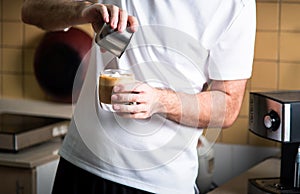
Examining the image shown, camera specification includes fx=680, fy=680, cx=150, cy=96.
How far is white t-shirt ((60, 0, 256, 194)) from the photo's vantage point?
1.44 m

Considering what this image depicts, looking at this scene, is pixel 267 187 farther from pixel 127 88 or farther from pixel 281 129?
pixel 127 88

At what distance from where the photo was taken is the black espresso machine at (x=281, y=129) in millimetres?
1657

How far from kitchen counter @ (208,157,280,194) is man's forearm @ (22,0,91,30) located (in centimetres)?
64

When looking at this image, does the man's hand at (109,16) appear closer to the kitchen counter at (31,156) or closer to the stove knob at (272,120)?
the stove knob at (272,120)

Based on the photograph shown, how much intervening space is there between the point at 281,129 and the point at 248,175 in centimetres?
38

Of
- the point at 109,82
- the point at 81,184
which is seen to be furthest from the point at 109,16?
the point at 81,184

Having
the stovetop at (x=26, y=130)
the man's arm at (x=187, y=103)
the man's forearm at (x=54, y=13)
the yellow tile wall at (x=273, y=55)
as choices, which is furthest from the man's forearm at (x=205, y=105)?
the stovetop at (x=26, y=130)

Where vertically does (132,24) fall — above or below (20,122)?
above

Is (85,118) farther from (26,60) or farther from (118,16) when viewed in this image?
(26,60)

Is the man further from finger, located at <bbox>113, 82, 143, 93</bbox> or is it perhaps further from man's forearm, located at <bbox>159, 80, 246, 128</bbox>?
finger, located at <bbox>113, 82, 143, 93</bbox>

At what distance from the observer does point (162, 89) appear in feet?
4.52

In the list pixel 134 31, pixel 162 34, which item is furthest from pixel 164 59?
pixel 134 31

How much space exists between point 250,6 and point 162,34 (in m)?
→ 0.21

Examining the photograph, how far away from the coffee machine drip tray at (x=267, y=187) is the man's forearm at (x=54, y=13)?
650mm
